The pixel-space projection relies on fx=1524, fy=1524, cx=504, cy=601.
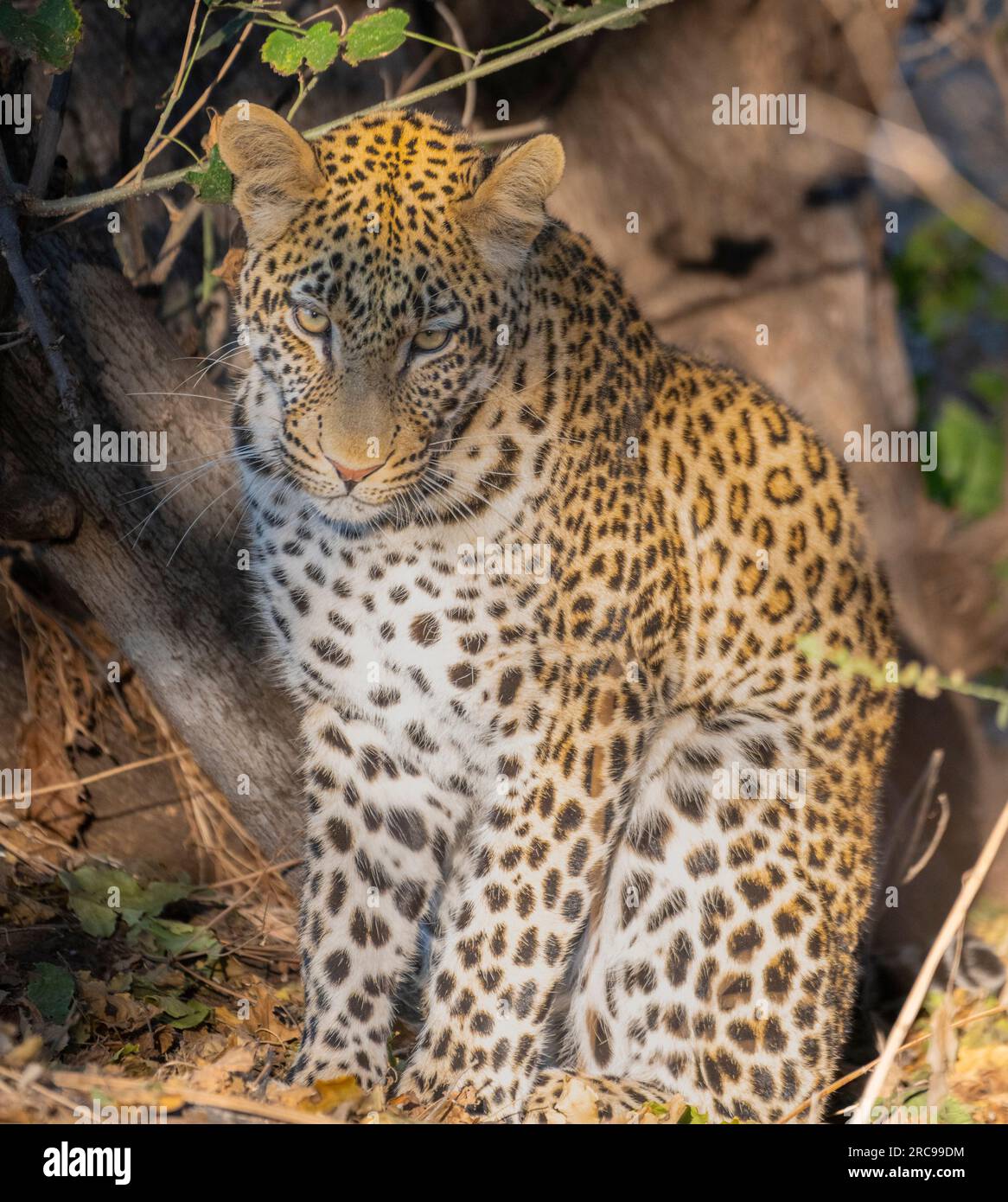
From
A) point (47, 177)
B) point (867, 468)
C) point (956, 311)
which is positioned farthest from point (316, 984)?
point (956, 311)

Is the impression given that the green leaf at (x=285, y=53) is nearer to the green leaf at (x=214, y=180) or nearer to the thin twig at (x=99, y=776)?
the green leaf at (x=214, y=180)

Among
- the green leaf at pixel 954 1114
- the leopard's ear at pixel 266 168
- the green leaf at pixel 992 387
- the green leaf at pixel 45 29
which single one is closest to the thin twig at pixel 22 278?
the green leaf at pixel 45 29

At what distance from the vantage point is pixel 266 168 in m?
4.61

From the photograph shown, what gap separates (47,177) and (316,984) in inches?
113

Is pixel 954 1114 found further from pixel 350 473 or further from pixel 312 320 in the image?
pixel 312 320

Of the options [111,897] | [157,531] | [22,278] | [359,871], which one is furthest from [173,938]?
[22,278]

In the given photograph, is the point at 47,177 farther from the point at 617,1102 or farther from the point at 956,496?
the point at 956,496

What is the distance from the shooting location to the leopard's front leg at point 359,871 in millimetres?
5246

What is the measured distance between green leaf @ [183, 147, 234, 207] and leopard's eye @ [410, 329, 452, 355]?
2.44 feet

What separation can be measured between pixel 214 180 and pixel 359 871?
2363mm

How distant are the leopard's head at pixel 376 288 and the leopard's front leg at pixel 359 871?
961mm

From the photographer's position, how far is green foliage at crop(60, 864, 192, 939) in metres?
5.76

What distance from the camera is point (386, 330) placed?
4582mm

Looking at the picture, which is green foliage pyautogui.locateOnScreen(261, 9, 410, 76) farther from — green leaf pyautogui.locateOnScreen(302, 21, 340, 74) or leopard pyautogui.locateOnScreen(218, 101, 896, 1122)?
leopard pyautogui.locateOnScreen(218, 101, 896, 1122)
